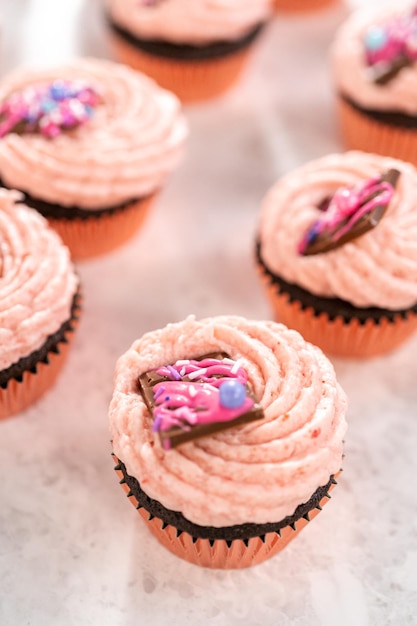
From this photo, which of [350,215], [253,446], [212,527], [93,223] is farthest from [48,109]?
[212,527]

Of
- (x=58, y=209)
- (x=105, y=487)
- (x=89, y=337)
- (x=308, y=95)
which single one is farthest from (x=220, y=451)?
(x=308, y=95)

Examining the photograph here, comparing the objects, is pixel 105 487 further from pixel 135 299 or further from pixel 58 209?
pixel 58 209

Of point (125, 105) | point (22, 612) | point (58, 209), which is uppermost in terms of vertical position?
point (125, 105)

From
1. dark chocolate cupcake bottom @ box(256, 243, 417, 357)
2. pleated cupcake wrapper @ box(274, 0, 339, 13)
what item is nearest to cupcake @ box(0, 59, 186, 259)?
dark chocolate cupcake bottom @ box(256, 243, 417, 357)

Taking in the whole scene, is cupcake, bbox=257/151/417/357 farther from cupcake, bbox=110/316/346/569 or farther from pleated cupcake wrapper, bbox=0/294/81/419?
pleated cupcake wrapper, bbox=0/294/81/419

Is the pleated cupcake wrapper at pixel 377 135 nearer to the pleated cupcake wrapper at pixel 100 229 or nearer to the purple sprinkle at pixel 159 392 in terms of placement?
the pleated cupcake wrapper at pixel 100 229
